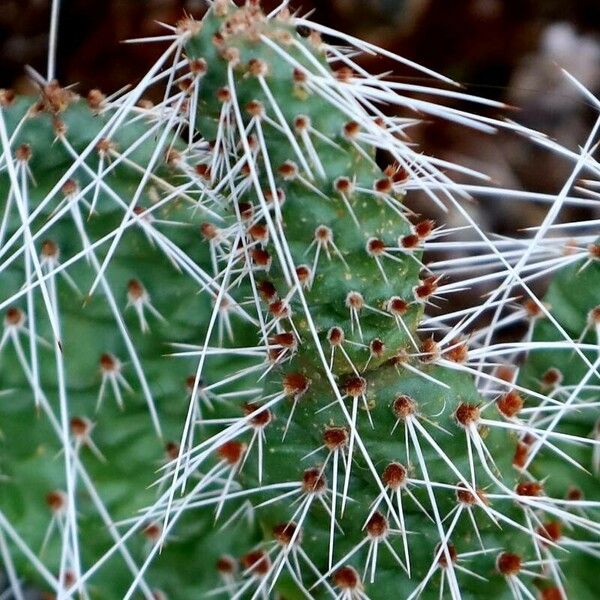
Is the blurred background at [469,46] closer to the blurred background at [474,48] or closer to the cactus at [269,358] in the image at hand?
the blurred background at [474,48]

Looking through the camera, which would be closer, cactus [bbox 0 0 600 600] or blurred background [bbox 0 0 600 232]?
cactus [bbox 0 0 600 600]

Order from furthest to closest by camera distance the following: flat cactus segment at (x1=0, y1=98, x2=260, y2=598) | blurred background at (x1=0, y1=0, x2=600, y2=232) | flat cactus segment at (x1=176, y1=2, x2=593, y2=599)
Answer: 1. blurred background at (x1=0, y1=0, x2=600, y2=232)
2. flat cactus segment at (x1=0, y1=98, x2=260, y2=598)
3. flat cactus segment at (x1=176, y1=2, x2=593, y2=599)

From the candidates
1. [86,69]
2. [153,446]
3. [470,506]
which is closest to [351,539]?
[470,506]

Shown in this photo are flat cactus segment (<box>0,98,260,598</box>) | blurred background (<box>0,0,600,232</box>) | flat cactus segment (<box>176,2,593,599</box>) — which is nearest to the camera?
flat cactus segment (<box>176,2,593,599</box>)

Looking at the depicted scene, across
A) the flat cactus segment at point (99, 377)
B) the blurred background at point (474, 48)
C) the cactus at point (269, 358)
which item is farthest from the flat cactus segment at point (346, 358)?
the blurred background at point (474, 48)

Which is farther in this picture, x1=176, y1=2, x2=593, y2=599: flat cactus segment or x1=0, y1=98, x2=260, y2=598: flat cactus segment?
x1=0, y1=98, x2=260, y2=598: flat cactus segment

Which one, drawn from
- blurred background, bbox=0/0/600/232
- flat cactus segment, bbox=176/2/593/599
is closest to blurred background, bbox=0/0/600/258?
blurred background, bbox=0/0/600/232

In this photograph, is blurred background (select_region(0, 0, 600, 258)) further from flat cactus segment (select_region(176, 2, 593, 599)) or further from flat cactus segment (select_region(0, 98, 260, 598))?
flat cactus segment (select_region(176, 2, 593, 599))

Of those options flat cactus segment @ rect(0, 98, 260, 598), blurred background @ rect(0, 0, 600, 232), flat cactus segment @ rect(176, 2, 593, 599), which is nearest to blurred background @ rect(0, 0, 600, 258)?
blurred background @ rect(0, 0, 600, 232)

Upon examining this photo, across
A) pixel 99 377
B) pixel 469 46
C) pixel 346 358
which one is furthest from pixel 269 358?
pixel 469 46
